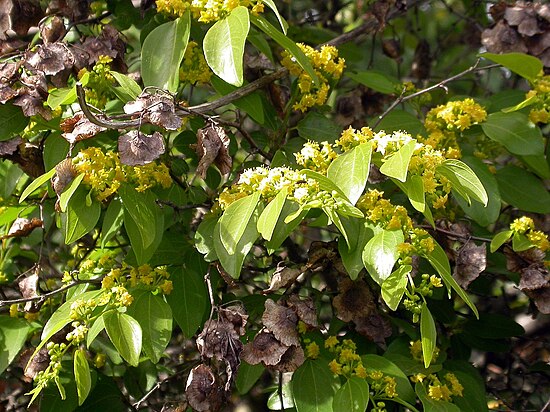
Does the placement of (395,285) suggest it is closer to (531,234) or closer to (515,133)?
(531,234)

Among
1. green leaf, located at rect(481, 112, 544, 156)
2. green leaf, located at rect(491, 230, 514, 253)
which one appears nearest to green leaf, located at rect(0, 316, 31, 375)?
green leaf, located at rect(491, 230, 514, 253)

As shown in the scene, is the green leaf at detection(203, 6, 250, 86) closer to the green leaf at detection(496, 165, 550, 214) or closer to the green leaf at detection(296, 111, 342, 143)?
the green leaf at detection(296, 111, 342, 143)

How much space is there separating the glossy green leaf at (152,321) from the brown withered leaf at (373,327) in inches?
15.1

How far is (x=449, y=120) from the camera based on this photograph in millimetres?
1799

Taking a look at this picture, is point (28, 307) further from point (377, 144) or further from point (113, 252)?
point (377, 144)

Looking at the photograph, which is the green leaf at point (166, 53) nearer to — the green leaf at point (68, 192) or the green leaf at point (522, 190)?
the green leaf at point (68, 192)

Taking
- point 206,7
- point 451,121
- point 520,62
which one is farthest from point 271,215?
point 520,62

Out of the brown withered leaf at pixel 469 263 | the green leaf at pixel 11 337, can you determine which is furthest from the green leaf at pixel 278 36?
the green leaf at pixel 11 337

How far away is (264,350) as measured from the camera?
1446 millimetres

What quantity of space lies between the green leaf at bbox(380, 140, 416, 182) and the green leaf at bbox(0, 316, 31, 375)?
85 cm

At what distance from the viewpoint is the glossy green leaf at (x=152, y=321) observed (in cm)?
148

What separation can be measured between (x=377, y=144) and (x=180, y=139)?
51 cm

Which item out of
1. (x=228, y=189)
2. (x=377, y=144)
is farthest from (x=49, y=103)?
(x=377, y=144)

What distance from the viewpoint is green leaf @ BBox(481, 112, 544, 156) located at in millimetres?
1784
